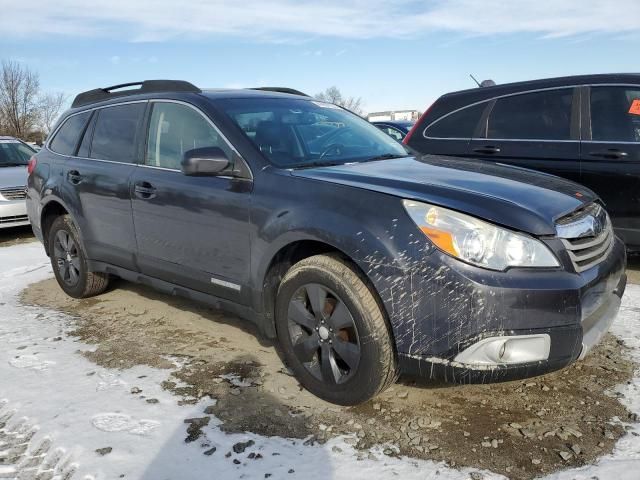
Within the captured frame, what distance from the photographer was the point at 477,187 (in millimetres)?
2727

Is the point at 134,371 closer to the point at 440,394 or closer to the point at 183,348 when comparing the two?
the point at 183,348

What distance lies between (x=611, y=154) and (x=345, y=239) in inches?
129

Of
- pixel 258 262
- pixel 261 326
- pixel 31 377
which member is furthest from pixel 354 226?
pixel 31 377

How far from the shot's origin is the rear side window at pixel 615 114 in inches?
187

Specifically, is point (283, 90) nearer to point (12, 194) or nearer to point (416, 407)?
point (416, 407)

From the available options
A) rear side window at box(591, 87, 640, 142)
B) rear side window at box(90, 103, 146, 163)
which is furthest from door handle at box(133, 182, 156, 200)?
A: rear side window at box(591, 87, 640, 142)

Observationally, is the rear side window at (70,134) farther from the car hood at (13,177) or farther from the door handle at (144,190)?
the car hood at (13,177)

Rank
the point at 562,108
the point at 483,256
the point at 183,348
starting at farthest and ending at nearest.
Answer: the point at 562,108 < the point at 183,348 < the point at 483,256

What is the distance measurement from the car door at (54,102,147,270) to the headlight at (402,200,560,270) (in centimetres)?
240

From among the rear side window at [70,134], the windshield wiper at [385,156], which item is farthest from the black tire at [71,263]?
the windshield wiper at [385,156]

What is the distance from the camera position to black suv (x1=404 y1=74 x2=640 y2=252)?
15.5ft

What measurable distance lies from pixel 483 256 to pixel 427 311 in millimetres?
338

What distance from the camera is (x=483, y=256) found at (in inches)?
93.9

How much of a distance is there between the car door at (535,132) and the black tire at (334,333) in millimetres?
3058
